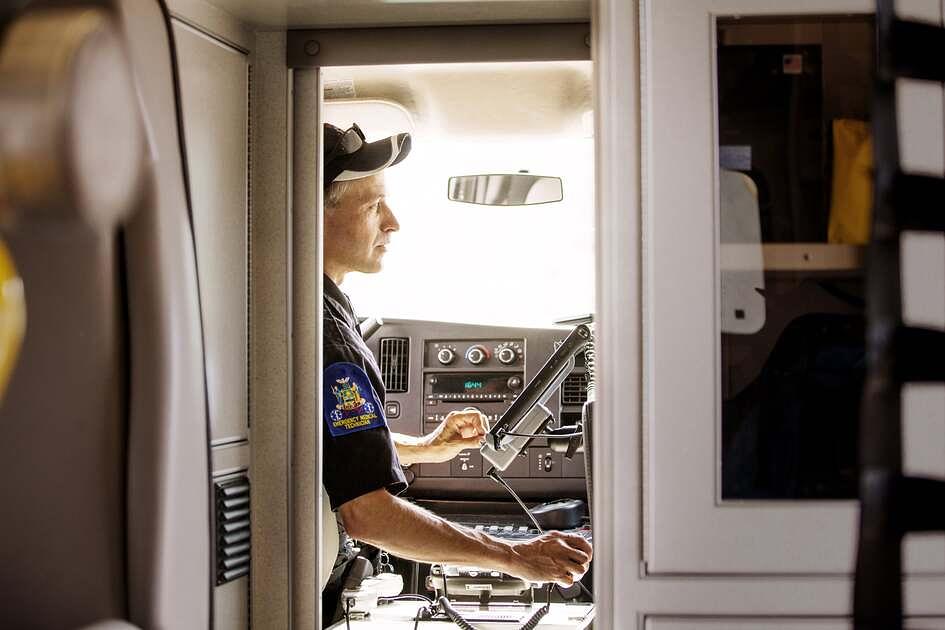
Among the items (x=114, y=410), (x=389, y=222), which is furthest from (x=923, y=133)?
(x=389, y=222)

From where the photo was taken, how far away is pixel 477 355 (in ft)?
11.3

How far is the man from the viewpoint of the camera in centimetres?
192

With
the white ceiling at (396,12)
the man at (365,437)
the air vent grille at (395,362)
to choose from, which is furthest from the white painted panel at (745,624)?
the air vent grille at (395,362)

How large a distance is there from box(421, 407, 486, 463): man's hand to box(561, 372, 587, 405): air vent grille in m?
0.56

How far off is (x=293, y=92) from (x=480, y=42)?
406mm

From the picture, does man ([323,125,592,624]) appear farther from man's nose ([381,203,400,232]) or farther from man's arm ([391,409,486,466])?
man's arm ([391,409,486,466])

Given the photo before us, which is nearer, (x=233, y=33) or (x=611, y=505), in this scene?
(x=611, y=505)

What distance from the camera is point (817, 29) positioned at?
4.26ft

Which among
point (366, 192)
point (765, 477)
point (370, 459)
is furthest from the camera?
point (366, 192)

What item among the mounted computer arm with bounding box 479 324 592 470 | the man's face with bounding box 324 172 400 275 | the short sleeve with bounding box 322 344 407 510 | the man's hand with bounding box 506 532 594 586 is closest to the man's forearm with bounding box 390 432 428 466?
the mounted computer arm with bounding box 479 324 592 470

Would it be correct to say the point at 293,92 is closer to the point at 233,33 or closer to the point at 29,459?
the point at 233,33

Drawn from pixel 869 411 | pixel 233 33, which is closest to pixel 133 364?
pixel 869 411

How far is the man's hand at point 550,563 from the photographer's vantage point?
6.94 ft

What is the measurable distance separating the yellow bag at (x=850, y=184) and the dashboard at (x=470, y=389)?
2108 millimetres
